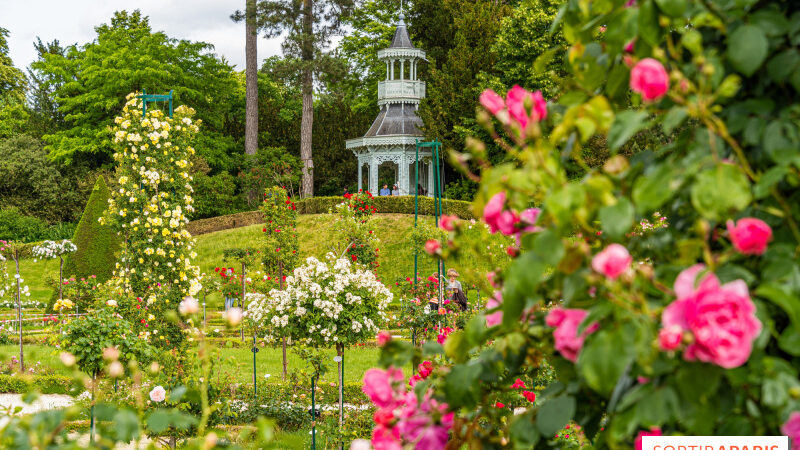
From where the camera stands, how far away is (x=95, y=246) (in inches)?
569

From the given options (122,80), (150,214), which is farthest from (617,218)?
(122,80)

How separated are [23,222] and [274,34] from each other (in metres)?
10.5

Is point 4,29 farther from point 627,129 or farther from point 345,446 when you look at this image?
point 627,129

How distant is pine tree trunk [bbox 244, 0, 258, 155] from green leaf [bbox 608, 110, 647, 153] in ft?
76.4

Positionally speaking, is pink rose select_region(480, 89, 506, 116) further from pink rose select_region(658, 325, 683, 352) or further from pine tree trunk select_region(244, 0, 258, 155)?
pine tree trunk select_region(244, 0, 258, 155)

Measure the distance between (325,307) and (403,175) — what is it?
17.7m

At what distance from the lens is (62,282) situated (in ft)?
41.7

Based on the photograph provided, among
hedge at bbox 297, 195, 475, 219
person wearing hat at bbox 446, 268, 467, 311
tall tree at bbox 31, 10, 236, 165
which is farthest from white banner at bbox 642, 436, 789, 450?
tall tree at bbox 31, 10, 236, 165

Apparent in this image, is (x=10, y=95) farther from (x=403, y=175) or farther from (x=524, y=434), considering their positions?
(x=524, y=434)

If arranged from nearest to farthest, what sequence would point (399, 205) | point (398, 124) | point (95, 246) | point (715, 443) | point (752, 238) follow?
point (752, 238) → point (715, 443) → point (95, 246) → point (399, 205) → point (398, 124)

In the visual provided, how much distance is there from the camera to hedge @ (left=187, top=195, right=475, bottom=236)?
19328mm

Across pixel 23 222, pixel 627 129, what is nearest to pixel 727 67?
pixel 627 129

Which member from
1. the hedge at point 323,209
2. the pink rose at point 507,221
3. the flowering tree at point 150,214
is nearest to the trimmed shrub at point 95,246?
the hedge at point 323,209

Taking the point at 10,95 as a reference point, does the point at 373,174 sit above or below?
below
